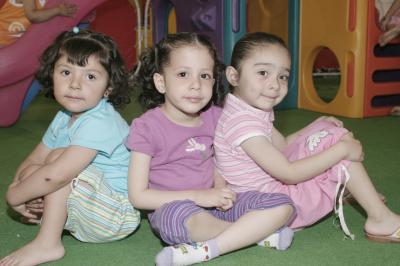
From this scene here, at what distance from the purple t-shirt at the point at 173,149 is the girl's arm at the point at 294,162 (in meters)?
0.14

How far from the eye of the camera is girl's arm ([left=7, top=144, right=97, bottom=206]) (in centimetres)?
118

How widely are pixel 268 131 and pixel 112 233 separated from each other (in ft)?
1.62

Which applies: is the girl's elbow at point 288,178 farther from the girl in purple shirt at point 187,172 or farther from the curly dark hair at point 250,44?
the curly dark hair at point 250,44

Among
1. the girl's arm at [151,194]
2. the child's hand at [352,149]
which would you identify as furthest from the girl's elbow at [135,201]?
the child's hand at [352,149]

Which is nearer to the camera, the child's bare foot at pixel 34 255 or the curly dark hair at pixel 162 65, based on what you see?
the child's bare foot at pixel 34 255

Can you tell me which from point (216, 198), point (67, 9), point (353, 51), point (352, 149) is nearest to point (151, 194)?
point (216, 198)

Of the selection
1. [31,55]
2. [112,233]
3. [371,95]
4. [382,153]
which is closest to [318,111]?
[371,95]

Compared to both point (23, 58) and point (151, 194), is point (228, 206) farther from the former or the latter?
point (23, 58)

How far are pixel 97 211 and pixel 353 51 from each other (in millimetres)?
2501

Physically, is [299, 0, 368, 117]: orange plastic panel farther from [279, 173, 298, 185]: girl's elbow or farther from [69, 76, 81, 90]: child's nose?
[69, 76, 81, 90]: child's nose

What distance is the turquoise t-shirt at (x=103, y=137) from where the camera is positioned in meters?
A: 1.23

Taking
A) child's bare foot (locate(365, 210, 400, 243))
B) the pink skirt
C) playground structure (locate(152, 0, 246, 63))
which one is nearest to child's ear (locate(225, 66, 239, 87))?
the pink skirt

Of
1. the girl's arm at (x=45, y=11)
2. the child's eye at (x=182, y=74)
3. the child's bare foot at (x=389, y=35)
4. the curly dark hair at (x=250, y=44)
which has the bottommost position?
the child's bare foot at (x=389, y=35)

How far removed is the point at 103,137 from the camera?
1243 millimetres
